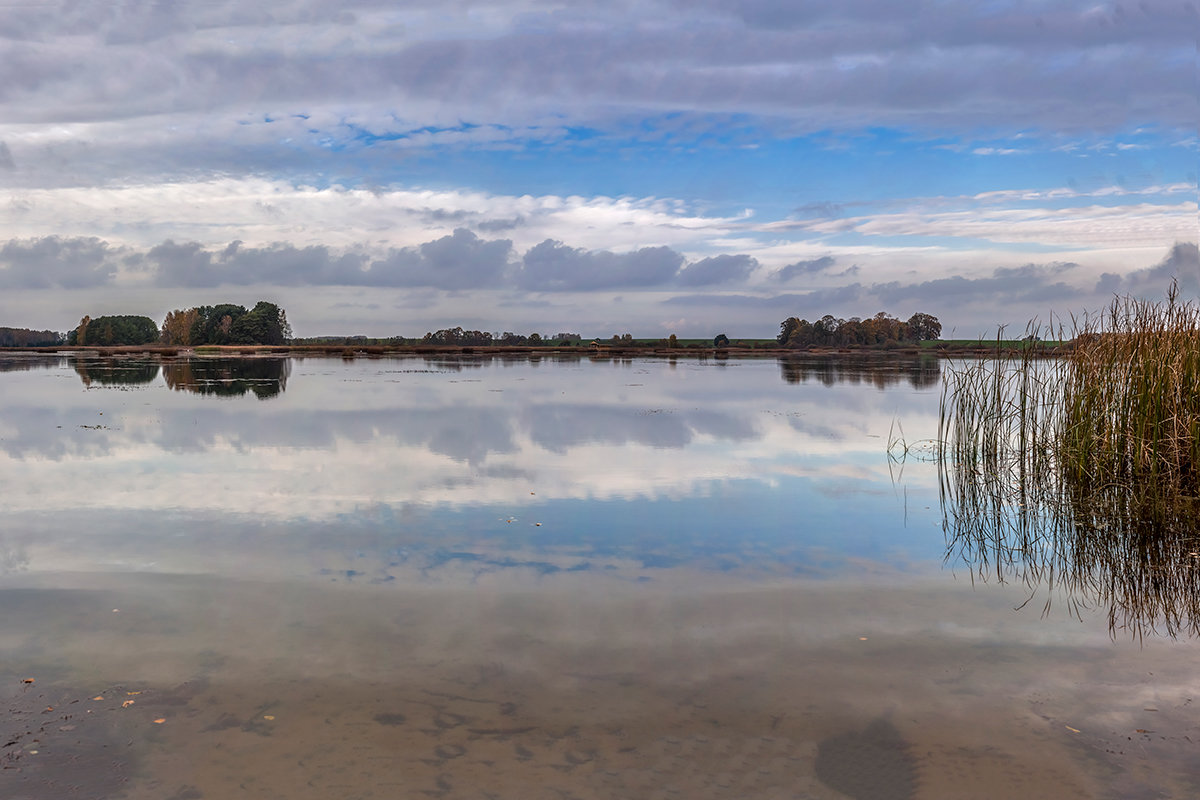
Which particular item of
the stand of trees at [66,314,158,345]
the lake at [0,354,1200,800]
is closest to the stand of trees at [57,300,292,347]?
the stand of trees at [66,314,158,345]

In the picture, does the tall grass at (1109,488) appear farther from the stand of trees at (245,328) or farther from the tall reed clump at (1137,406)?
the stand of trees at (245,328)

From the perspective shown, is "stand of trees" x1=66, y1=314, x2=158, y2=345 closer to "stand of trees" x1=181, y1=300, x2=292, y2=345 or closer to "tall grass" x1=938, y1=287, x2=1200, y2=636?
"stand of trees" x1=181, y1=300, x2=292, y2=345

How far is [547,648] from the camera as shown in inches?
233

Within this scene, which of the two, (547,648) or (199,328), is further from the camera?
(199,328)

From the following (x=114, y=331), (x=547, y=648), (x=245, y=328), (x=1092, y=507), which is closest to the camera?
(x=547, y=648)

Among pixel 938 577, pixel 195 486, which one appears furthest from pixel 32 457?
pixel 938 577

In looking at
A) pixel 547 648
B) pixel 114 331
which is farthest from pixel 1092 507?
pixel 114 331

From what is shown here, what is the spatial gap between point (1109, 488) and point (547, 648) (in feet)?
30.5

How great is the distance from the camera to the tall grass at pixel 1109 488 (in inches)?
328

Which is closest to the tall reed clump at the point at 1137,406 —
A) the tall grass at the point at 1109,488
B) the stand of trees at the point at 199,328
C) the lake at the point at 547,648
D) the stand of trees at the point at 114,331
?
the tall grass at the point at 1109,488

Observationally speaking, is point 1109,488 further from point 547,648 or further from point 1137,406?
point 547,648

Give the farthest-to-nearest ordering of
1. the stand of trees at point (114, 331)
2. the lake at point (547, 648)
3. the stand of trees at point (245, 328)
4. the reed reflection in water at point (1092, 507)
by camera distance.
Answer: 1. the stand of trees at point (114, 331)
2. the stand of trees at point (245, 328)
3. the reed reflection in water at point (1092, 507)
4. the lake at point (547, 648)

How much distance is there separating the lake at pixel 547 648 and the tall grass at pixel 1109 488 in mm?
579

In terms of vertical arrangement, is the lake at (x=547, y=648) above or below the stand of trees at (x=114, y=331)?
below
